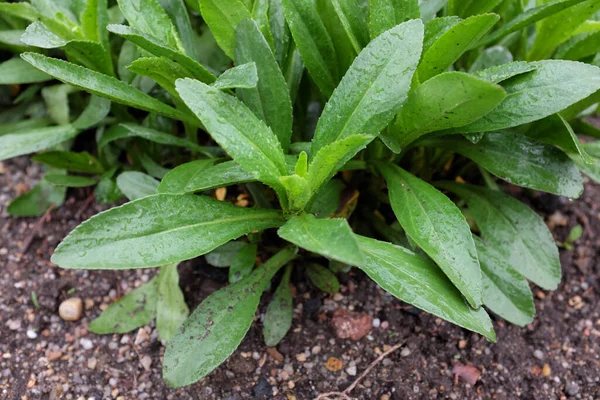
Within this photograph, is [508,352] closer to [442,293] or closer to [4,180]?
[442,293]

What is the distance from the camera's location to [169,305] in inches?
68.2

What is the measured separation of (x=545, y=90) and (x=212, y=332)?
0.99 meters

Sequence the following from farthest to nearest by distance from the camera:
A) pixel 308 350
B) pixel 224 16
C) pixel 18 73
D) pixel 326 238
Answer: pixel 18 73
pixel 308 350
pixel 224 16
pixel 326 238

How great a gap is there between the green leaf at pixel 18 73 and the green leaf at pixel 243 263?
899 millimetres

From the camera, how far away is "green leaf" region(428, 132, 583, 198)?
1.59 metres

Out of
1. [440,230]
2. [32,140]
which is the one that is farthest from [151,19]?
[440,230]

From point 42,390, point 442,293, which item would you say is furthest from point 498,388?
point 42,390

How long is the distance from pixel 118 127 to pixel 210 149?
0.33 meters

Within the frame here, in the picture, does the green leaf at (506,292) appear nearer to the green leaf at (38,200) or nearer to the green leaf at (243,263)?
the green leaf at (243,263)

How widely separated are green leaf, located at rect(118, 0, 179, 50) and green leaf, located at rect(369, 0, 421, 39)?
1.69 ft

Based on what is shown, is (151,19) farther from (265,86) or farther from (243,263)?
(243,263)

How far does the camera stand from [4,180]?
7.36 feet

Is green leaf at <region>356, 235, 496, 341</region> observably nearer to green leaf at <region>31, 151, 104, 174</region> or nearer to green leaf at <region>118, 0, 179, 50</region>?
green leaf at <region>118, 0, 179, 50</region>

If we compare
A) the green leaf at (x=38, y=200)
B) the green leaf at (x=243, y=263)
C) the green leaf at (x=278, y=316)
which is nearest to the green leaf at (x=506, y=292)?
the green leaf at (x=278, y=316)
